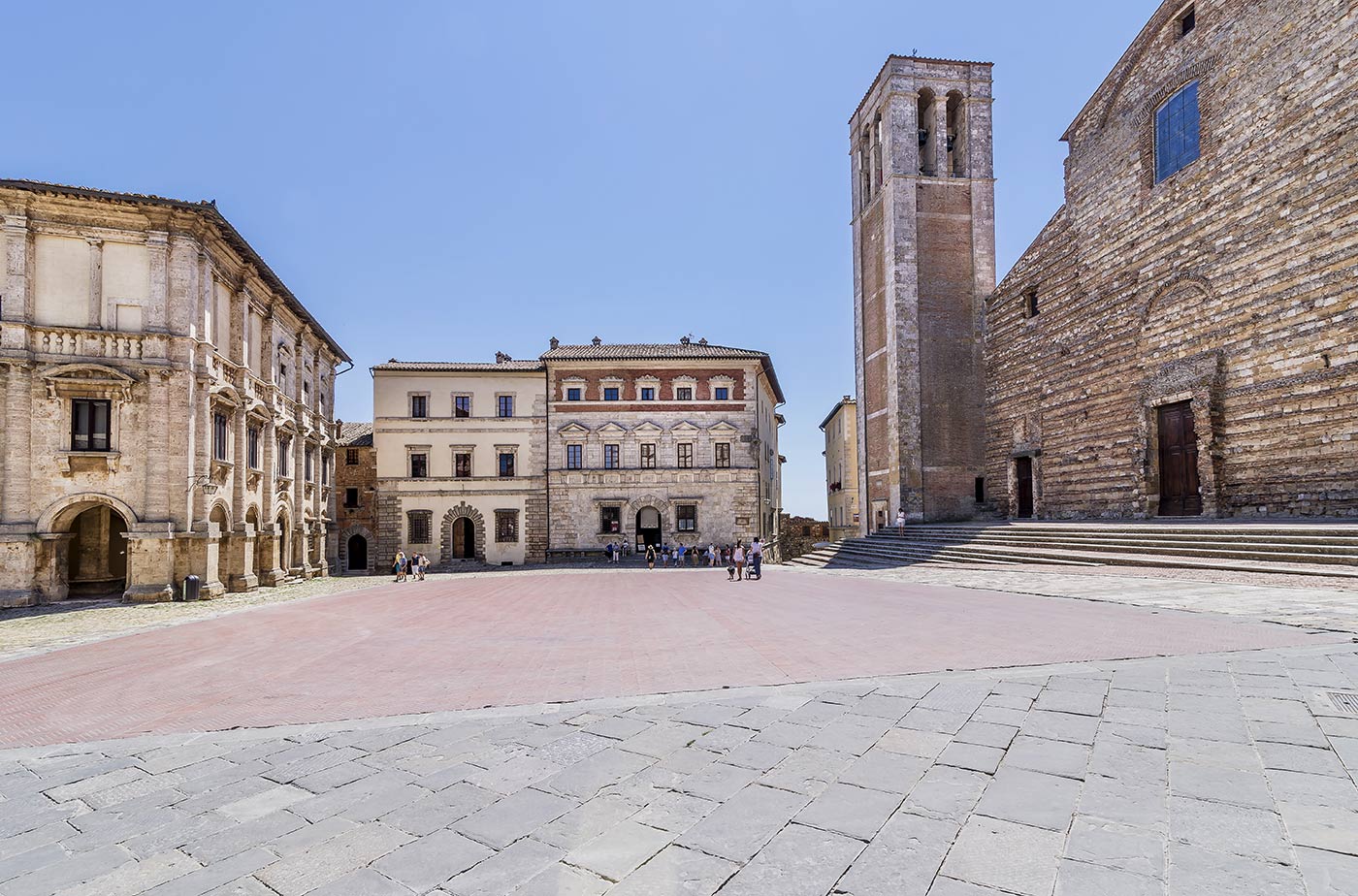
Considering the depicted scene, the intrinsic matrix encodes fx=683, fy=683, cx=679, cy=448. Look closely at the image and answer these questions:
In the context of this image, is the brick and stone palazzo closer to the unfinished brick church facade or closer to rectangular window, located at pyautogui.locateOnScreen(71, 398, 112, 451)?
rectangular window, located at pyautogui.locateOnScreen(71, 398, 112, 451)

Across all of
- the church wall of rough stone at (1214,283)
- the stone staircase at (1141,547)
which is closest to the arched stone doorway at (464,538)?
the stone staircase at (1141,547)

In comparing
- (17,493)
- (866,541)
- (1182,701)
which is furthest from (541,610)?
(866,541)

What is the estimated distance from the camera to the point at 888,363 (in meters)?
30.7

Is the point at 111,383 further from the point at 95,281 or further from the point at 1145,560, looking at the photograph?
the point at 1145,560

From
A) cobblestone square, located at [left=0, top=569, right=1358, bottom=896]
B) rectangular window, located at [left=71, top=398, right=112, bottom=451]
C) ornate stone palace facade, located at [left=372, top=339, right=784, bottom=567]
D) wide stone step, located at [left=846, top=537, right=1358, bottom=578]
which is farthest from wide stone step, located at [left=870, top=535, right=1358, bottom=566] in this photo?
rectangular window, located at [left=71, top=398, right=112, bottom=451]

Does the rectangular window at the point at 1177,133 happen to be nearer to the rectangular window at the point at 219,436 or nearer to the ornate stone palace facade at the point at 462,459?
the ornate stone palace facade at the point at 462,459

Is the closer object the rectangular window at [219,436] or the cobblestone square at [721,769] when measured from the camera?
the cobblestone square at [721,769]

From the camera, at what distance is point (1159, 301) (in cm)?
2073

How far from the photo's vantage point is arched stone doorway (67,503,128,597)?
22.0 meters

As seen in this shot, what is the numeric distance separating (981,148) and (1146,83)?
9100mm

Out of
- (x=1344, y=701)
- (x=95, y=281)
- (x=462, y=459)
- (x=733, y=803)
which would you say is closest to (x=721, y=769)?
(x=733, y=803)

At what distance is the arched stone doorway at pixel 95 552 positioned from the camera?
72.1 ft

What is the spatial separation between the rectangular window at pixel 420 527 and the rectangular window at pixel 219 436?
14.6m

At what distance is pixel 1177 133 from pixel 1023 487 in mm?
13135
